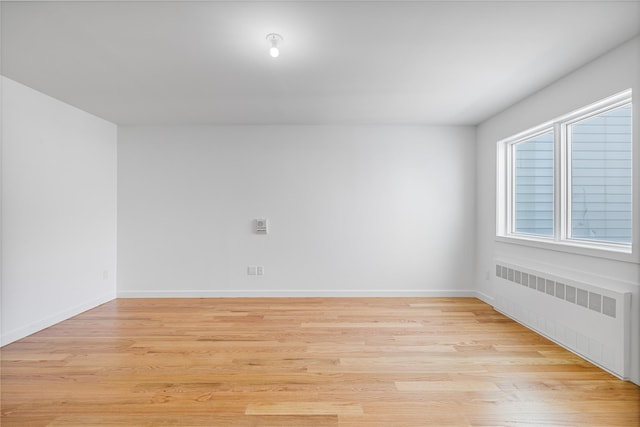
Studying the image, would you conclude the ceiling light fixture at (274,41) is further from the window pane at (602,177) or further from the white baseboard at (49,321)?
the white baseboard at (49,321)

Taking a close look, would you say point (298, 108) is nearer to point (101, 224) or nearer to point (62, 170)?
point (62, 170)

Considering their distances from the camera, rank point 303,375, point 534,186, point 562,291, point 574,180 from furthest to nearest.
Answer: point 534,186
point 574,180
point 562,291
point 303,375

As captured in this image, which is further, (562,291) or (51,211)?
(51,211)

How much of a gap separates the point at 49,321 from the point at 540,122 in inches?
225

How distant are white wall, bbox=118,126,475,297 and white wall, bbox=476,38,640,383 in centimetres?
27

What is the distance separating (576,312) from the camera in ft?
9.35

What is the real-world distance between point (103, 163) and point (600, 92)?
18.7 feet

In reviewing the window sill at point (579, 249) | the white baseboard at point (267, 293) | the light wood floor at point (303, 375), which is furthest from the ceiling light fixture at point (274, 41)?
the white baseboard at point (267, 293)

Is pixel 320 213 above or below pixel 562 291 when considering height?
above

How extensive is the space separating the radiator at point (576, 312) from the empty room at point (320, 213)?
0.9 inches

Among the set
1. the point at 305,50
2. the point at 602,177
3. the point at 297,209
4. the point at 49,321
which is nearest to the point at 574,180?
the point at 602,177

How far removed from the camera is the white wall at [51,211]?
3.18 metres

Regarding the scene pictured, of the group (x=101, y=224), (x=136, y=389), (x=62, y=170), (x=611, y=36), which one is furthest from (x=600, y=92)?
(x=101, y=224)

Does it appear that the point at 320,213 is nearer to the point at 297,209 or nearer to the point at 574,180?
the point at 297,209
